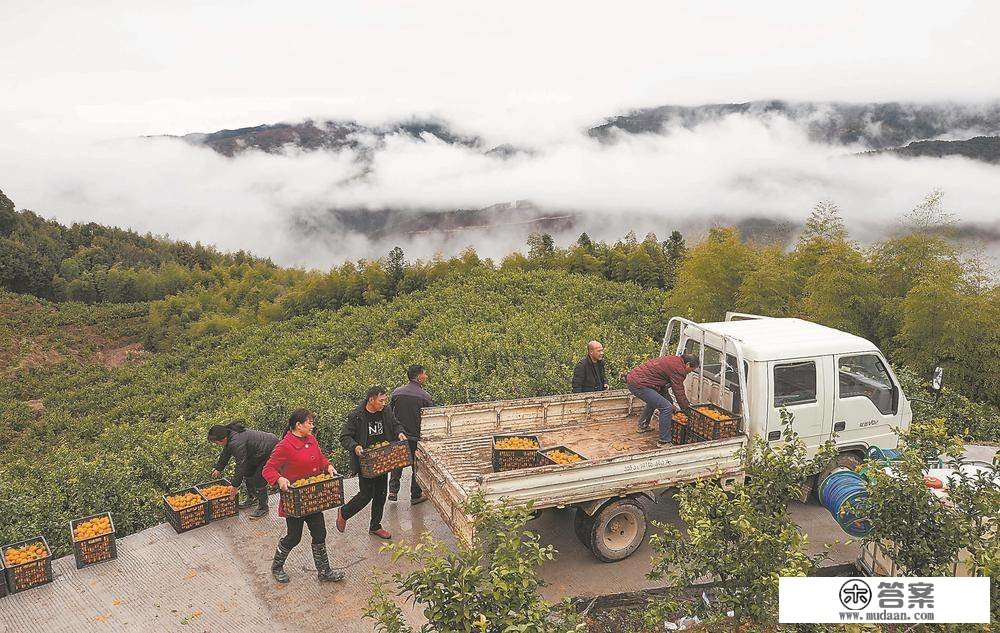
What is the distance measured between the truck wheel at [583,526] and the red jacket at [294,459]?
2.84 metres

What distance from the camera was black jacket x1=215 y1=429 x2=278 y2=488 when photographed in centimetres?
780

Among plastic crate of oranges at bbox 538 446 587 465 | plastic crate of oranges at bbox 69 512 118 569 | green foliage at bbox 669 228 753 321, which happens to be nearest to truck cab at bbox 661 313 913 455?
plastic crate of oranges at bbox 538 446 587 465

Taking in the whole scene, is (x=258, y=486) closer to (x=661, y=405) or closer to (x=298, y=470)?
(x=298, y=470)

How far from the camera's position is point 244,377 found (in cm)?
2691

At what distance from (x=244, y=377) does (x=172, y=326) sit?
21.5m

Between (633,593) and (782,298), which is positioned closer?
(633,593)

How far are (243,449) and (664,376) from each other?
509 centimetres

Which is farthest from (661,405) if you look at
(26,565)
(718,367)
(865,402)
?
(26,565)

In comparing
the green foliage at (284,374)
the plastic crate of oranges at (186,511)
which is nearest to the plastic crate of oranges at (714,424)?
the green foliage at (284,374)

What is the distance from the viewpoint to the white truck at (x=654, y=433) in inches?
274

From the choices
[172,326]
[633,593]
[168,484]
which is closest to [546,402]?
[633,593]

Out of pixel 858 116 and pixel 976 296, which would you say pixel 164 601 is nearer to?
pixel 976 296

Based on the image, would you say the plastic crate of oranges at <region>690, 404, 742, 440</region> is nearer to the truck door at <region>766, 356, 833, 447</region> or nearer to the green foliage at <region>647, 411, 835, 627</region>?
the truck door at <region>766, 356, 833, 447</region>

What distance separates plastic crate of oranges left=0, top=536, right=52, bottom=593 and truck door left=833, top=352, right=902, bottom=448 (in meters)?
8.85
